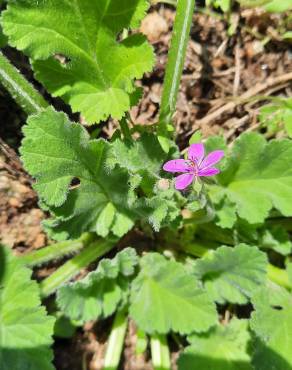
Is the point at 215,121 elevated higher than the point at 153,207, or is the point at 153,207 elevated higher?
the point at 215,121

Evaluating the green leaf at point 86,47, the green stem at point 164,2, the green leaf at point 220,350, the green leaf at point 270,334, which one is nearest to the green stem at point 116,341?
the green leaf at point 220,350

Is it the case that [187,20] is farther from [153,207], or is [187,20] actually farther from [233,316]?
[233,316]

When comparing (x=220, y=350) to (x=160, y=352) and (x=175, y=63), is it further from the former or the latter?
(x=175, y=63)

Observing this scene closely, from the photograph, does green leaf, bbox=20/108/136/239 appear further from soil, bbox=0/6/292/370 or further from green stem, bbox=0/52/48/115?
soil, bbox=0/6/292/370

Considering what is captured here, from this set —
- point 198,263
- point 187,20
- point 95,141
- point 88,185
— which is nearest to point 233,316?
point 198,263

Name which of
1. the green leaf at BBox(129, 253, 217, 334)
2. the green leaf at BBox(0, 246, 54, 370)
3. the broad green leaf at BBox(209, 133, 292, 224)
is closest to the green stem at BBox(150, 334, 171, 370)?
the green leaf at BBox(129, 253, 217, 334)

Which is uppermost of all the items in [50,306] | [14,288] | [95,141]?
[95,141]
